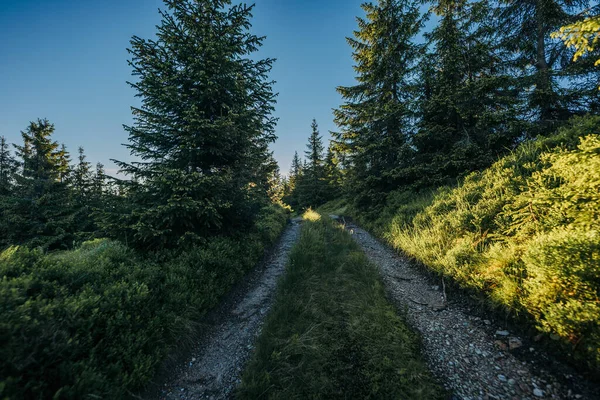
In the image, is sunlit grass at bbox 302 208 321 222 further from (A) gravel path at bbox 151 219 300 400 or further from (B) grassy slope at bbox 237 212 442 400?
(B) grassy slope at bbox 237 212 442 400

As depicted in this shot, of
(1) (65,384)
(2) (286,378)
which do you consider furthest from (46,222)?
(2) (286,378)

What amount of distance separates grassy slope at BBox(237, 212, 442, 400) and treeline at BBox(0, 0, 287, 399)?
1823mm

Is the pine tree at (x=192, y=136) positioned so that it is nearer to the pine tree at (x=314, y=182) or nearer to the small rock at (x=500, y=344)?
the small rock at (x=500, y=344)

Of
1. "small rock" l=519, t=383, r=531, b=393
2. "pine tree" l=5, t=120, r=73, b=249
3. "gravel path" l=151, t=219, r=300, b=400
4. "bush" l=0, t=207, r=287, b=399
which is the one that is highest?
"pine tree" l=5, t=120, r=73, b=249

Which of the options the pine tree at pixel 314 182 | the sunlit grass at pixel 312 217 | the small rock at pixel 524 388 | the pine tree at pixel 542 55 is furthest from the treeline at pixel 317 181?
the small rock at pixel 524 388

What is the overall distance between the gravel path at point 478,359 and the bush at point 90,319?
4.76m

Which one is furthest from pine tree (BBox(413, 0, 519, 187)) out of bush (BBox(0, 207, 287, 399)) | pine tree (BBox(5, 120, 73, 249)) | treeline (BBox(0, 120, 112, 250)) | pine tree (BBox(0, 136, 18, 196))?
pine tree (BBox(0, 136, 18, 196))

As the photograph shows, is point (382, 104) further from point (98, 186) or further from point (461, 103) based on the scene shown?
point (98, 186)

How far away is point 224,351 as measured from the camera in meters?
4.04

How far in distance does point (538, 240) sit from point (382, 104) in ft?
41.6

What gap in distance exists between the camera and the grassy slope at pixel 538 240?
2.97 m

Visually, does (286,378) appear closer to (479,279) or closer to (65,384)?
(65,384)

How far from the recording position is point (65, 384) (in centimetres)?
240

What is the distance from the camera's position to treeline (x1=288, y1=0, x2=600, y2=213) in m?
9.65
